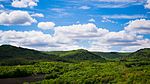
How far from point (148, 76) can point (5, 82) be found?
58.1 metres

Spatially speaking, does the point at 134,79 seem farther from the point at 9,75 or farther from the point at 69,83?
the point at 9,75

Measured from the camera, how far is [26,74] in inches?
5541

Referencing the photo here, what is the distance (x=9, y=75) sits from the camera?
13512cm

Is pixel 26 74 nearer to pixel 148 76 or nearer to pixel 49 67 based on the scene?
pixel 49 67

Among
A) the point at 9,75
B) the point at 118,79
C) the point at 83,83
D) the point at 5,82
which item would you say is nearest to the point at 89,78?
the point at 83,83

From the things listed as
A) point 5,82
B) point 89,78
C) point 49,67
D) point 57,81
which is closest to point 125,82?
point 89,78

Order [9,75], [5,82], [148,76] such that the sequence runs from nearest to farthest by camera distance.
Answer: [148,76] < [5,82] < [9,75]

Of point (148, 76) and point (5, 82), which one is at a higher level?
point (148, 76)

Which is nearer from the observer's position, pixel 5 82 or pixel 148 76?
pixel 148 76

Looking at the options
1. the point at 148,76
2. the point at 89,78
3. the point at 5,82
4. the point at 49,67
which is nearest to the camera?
the point at 148,76

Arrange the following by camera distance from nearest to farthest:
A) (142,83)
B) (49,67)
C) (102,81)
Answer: (142,83) < (102,81) < (49,67)

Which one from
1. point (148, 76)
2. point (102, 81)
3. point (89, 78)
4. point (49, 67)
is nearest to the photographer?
point (148, 76)

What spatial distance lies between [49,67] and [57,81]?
60.7 metres

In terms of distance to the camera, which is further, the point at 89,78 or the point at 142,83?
the point at 89,78
